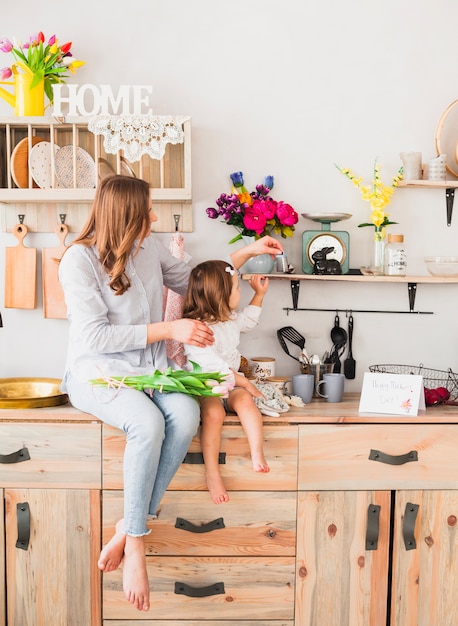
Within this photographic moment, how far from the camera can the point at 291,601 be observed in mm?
2205

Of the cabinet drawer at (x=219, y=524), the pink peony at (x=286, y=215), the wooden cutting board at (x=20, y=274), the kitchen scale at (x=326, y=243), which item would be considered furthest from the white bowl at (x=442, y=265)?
the wooden cutting board at (x=20, y=274)

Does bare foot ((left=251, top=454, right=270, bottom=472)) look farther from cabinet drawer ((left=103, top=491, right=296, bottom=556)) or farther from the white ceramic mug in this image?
the white ceramic mug

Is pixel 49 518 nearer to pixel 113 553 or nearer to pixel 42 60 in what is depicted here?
pixel 113 553

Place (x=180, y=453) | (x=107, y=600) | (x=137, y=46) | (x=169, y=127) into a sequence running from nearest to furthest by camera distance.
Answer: (x=180, y=453) < (x=107, y=600) < (x=169, y=127) < (x=137, y=46)

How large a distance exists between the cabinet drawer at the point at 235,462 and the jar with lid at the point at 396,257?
769 millimetres

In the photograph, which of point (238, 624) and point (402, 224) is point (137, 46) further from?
point (238, 624)

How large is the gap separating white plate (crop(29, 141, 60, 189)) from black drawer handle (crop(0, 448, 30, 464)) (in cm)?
96

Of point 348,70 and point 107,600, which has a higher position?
point 348,70

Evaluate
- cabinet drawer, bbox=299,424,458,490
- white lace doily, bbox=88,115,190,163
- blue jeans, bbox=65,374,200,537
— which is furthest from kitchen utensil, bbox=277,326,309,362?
white lace doily, bbox=88,115,190,163

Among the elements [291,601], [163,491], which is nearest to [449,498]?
[291,601]

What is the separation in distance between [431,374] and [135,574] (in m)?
1.45

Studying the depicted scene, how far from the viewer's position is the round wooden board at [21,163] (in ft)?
7.90

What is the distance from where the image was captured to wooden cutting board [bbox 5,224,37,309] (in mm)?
2602

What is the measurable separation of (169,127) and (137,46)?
0.48 m
